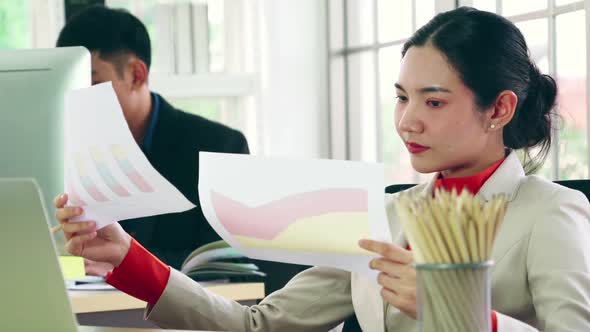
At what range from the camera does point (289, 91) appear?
16.3ft

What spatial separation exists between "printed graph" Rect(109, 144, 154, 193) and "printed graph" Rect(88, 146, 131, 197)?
0.03 m

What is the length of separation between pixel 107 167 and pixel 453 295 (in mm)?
619

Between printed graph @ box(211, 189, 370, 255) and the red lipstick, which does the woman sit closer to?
the red lipstick

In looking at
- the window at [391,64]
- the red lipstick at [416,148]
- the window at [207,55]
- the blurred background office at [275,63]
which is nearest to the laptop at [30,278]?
the red lipstick at [416,148]

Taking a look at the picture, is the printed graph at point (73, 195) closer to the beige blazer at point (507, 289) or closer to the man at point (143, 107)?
the beige blazer at point (507, 289)

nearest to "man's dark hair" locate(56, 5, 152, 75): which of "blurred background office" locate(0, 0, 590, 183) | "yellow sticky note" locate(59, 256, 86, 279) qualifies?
"yellow sticky note" locate(59, 256, 86, 279)

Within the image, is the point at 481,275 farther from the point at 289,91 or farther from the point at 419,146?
the point at 289,91

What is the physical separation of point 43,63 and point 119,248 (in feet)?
1.10

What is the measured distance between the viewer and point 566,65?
3.18m

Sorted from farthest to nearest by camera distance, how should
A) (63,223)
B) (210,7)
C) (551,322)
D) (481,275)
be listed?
(210,7) → (63,223) → (551,322) → (481,275)

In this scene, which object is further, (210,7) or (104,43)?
(210,7)

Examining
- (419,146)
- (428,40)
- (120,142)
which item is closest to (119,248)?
(120,142)

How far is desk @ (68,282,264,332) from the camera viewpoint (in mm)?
2023

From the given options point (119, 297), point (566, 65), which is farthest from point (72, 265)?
point (566, 65)
